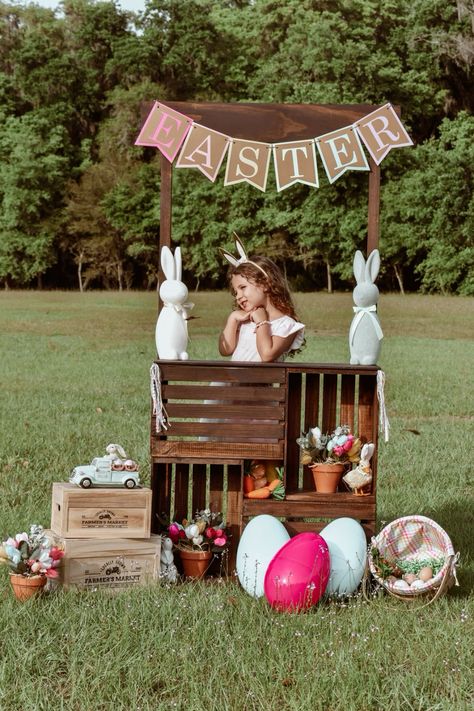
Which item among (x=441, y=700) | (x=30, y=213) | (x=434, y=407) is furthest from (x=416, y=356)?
(x=30, y=213)

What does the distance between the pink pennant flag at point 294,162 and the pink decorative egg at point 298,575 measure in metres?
1.72

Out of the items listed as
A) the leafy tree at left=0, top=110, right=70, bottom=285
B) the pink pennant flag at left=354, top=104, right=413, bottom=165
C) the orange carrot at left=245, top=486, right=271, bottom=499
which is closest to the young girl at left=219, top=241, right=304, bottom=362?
the orange carrot at left=245, top=486, right=271, bottom=499

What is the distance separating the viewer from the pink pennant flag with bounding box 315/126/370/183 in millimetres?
4742

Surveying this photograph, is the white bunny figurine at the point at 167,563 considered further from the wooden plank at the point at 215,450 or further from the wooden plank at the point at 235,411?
the wooden plank at the point at 235,411

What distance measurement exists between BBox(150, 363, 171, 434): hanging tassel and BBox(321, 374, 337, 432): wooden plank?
0.77 meters

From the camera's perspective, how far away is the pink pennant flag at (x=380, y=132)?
4.76m

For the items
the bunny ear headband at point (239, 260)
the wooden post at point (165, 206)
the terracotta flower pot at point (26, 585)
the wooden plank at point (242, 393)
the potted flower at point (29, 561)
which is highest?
the wooden post at point (165, 206)

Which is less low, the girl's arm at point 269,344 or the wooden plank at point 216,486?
the girl's arm at point 269,344

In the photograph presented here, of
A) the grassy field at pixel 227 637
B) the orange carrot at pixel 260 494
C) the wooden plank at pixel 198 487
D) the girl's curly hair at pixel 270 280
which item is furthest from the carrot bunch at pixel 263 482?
the girl's curly hair at pixel 270 280

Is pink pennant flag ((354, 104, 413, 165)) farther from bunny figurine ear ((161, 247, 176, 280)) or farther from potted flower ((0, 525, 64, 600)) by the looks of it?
potted flower ((0, 525, 64, 600))

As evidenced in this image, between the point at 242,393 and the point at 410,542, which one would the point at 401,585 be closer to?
the point at 410,542

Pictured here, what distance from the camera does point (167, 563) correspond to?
452 cm

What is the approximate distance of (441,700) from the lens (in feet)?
10.7

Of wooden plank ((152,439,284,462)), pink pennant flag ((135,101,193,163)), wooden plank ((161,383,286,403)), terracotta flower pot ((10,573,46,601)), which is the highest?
pink pennant flag ((135,101,193,163))
